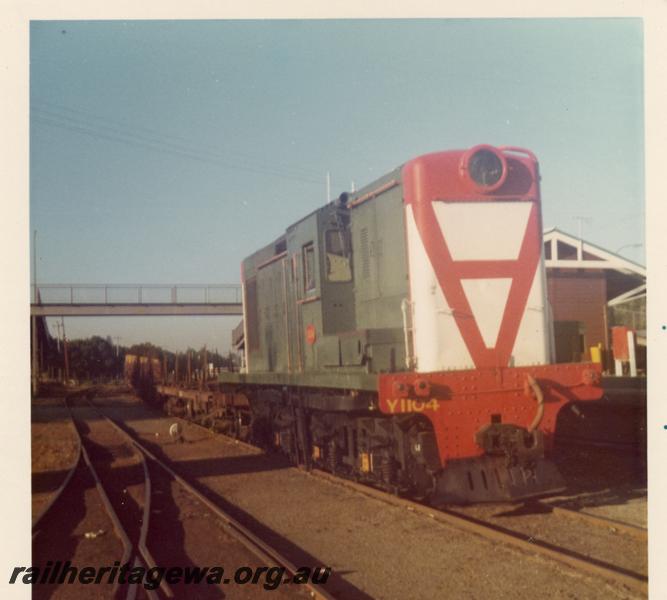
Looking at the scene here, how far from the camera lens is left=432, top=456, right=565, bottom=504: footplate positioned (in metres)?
6.07

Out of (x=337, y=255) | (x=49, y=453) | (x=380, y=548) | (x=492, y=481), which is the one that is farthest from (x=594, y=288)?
(x=380, y=548)

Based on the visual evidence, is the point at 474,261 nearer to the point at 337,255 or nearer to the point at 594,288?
the point at 337,255

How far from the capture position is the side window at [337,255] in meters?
8.17

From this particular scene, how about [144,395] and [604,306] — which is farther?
[144,395]

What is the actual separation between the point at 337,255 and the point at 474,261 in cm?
207

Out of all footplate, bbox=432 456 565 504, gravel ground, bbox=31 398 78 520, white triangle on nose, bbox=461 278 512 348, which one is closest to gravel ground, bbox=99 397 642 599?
footplate, bbox=432 456 565 504

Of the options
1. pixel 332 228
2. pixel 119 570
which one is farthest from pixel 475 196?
pixel 119 570

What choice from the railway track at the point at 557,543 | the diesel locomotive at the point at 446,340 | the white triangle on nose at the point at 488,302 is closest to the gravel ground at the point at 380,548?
the railway track at the point at 557,543

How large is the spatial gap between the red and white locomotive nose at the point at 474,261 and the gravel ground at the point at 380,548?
5.07ft

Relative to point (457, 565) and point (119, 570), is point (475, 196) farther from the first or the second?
point (119, 570)

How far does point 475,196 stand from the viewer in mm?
6633

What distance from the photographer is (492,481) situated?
6.15 metres
